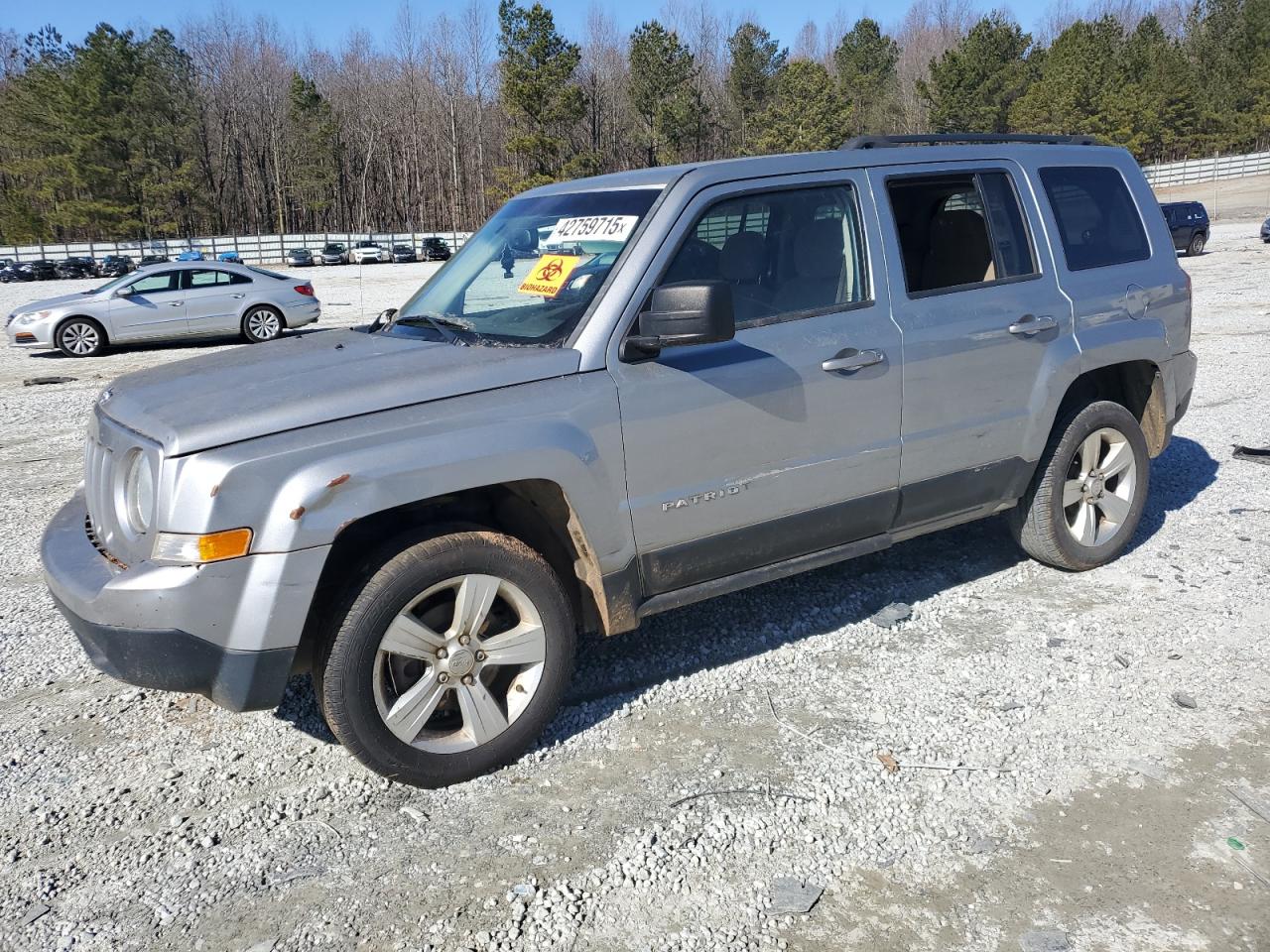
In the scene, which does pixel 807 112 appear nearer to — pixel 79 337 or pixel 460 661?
pixel 79 337

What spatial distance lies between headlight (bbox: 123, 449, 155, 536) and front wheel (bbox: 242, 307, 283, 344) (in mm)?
15585

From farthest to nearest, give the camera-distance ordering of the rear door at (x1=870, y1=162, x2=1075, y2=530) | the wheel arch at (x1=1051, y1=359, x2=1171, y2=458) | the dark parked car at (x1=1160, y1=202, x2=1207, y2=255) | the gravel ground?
the dark parked car at (x1=1160, y1=202, x2=1207, y2=255), the wheel arch at (x1=1051, y1=359, x2=1171, y2=458), the rear door at (x1=870, y1=162, x2=1075, y2=530), the gravel ground

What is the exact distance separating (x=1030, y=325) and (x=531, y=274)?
2202 mm

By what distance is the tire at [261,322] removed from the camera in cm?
1797

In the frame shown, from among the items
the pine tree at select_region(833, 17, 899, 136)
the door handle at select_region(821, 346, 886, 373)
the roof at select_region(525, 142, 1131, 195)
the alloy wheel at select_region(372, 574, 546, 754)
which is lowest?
the alloy wheel at select_region(372, 574, 546, 754)

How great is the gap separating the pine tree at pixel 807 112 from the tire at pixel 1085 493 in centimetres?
6638

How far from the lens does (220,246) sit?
218 ft

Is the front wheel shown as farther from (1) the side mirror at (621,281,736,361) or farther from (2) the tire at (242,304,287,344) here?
(1) the side mirror at (621,281,736,361)

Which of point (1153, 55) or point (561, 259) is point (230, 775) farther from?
point (1153, 55)

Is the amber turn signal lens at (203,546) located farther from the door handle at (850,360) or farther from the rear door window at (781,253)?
the door handle at (850,360)

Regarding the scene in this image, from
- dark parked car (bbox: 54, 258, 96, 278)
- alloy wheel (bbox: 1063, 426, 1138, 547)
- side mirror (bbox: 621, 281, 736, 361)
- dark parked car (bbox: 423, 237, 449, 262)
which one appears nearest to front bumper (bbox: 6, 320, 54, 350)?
side mirror (bbox: 621, 281, 736, 361)

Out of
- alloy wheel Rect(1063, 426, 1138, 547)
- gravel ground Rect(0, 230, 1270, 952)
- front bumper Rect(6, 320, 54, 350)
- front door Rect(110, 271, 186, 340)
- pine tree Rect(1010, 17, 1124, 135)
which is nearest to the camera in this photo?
gravel ground Rect(0, 230, 1270, 952)

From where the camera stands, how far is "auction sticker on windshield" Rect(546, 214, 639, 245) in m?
3.83

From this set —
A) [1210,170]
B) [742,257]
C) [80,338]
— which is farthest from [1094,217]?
[1210,170]
